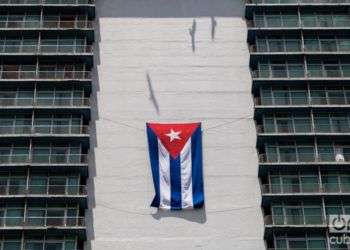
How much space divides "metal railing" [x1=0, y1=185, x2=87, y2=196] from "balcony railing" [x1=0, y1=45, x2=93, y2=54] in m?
19.9

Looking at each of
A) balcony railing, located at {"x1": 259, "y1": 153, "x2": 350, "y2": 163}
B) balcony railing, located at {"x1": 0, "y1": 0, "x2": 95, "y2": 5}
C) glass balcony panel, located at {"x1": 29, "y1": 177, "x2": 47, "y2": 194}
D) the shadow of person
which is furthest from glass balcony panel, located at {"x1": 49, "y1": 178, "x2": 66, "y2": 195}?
balcony railing, located at {"x1": 0, "y1": 0, "x2": 95, "y2": 5}

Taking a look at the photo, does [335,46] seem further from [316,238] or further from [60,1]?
[60,1]

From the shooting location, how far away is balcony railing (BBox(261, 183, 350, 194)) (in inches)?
3674

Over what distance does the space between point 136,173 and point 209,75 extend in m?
17.4

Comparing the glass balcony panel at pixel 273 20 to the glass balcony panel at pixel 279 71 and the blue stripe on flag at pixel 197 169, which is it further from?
the blue stripe on flag at pixel 197 169

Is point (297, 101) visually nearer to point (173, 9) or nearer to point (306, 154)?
point (306, 154)

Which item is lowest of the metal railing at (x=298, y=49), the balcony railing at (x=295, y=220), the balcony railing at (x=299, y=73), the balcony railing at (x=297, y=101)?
the balcony railing at (x=295, y=220)

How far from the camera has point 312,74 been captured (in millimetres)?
102375

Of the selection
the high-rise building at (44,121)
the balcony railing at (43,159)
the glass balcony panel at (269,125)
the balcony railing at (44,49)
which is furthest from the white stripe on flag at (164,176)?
the balcony railing at (44,49)

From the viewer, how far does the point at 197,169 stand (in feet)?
316

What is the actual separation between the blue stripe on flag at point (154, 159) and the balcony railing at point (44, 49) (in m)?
15.2

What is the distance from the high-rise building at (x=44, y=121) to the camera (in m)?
91.1

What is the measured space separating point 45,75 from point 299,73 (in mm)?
33810

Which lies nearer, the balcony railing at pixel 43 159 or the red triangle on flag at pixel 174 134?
the balcony railing at pixel 43 159
